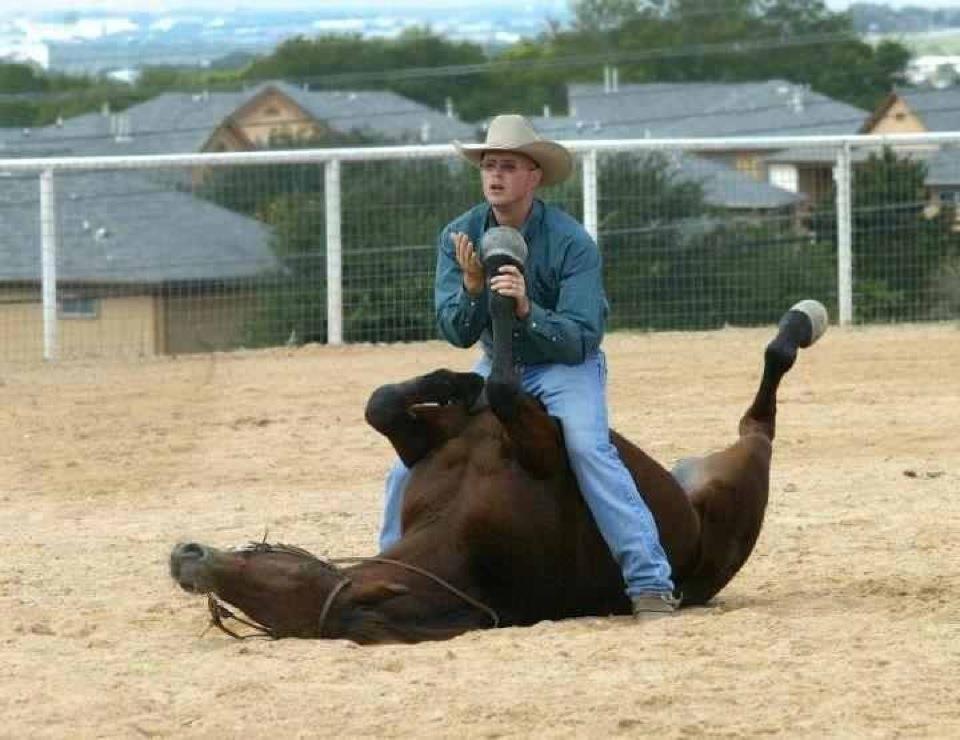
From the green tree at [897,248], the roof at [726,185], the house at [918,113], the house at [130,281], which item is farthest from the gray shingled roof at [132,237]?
the house at [918,113]

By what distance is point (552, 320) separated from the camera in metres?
6.75

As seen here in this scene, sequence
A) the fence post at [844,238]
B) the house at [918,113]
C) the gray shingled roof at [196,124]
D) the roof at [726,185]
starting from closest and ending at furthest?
the fence post at [844,238] → the roof at [726,185] → the house at [918,113] → the gray shingled roof at [196,124]

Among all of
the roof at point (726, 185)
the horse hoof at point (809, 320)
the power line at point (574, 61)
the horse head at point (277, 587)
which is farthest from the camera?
the power line at point (574, 61)

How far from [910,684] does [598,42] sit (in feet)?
337

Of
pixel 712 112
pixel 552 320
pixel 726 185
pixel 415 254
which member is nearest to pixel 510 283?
pixel 552 320

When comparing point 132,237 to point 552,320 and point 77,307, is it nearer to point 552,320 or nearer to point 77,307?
point 77,307

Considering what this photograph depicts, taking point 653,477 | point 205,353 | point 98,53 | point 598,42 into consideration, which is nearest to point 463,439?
point 653,477

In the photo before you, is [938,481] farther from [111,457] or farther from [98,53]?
[98,53]

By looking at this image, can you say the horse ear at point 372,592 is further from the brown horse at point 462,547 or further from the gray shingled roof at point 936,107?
the gray shingled roof at point 936,107

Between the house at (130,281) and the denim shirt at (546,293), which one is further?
the house at (130,281)

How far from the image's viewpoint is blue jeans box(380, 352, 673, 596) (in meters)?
6.64

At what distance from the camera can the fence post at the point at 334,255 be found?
56.4 feet

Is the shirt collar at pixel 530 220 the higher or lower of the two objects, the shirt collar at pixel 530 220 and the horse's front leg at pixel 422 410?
the higher

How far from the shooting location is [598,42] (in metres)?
107
